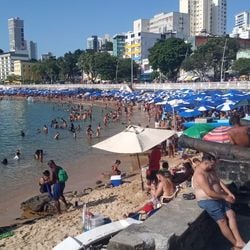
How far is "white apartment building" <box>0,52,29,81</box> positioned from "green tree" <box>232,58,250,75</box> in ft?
360

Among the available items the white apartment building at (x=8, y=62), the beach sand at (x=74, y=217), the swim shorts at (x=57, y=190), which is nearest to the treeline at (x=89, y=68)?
the white apartment building at (x=8, y=62)

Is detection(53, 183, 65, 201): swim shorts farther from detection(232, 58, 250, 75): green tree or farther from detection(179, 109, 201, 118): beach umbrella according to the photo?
detection(232, 58, 250, 75): green tree

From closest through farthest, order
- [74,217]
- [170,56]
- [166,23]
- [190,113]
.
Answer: [74,217]
[190,113]
[170,56]
[166,23]

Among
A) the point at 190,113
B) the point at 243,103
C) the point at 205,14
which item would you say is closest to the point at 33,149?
the point at 190,113

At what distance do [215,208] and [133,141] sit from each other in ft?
14.5

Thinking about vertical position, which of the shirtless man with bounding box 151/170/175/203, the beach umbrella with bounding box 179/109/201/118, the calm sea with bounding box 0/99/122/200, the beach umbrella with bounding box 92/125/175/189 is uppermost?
the beach umbrella with bounding box 92/125/175/189

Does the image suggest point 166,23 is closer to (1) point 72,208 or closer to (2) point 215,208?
(1) point 72,208

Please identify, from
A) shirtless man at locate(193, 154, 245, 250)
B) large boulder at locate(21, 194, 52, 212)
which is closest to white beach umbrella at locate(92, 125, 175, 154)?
large boulder at locate(21, 194, 52, 212)

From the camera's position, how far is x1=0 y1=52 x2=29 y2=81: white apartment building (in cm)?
15875

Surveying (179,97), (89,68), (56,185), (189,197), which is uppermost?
(89,68)

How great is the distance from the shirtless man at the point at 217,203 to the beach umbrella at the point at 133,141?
393cm

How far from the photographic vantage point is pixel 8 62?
16050 cm

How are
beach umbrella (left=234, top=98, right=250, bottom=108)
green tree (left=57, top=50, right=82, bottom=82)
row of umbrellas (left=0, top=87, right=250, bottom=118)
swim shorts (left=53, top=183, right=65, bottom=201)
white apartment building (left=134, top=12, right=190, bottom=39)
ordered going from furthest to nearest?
1. white apartment building (left=134, top=12, right=190, bottom=39)
2. green tree (left=57, top=50, right=82, bottom=82)
3. row of umbrellas (left=0, top=87, right=250, bottom=118)
4. beach umbrella (left=234, top=98, right=250, bottom=108)
5. swim shorts (left=53, top=183, right=65, bottom=201)

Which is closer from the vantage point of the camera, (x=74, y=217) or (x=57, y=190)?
(x=74, y=217)
